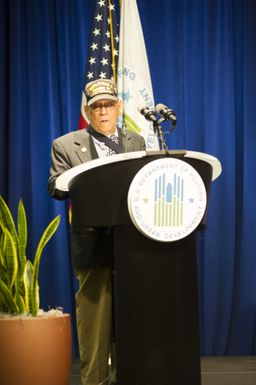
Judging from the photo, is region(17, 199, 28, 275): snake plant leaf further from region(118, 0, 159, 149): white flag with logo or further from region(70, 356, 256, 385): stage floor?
region(118, 0, 159, 149): white flag with logo

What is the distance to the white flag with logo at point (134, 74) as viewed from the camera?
438cm

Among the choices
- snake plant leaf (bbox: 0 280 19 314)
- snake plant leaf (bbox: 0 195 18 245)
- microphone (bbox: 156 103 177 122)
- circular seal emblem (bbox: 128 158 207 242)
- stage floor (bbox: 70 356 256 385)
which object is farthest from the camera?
stage floor (bbox: 70 356 256 385)

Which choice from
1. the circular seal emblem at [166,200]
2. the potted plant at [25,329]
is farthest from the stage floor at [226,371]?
the circular seal emblem at [166,200]

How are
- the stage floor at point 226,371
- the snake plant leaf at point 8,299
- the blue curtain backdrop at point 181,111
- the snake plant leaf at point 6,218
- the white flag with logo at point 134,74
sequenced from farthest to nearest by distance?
the blue curtain backdrop at point 181,111 < the white flag with logo at point 134,74 < the stage floor at point 226,371 < the snake plant leaf at point 6,218 < the snake plant leaf at point 8,299

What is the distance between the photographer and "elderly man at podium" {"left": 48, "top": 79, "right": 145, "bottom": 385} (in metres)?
2.37

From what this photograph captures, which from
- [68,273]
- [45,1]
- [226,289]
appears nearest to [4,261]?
[68,273]

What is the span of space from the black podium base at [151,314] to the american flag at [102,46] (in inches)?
102

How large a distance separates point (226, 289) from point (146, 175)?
2968 millimetres

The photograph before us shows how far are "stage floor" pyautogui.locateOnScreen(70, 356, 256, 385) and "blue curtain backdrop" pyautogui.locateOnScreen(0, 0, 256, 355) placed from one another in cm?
35

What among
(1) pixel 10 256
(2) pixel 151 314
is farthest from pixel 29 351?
(2) pixel 151 314

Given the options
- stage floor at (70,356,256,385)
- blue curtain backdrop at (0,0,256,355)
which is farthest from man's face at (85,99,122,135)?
blue curtain backdrop at (0,0,256,355)

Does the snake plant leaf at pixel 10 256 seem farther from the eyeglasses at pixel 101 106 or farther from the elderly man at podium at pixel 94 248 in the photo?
the eyeglasses at pixel 101 106

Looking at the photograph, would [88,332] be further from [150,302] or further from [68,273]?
[68,273]

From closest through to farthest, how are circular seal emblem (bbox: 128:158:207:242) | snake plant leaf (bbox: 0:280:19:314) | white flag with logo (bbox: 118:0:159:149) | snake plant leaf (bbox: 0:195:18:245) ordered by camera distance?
circular seal emblem (bbox: 128:158:207:242) → snake plant leaf (bbox: 0:280:19:314) → snake plant leaf (bbox: 0:195:18:245) → white flag with logo (bbox: 118:0:159:149)
